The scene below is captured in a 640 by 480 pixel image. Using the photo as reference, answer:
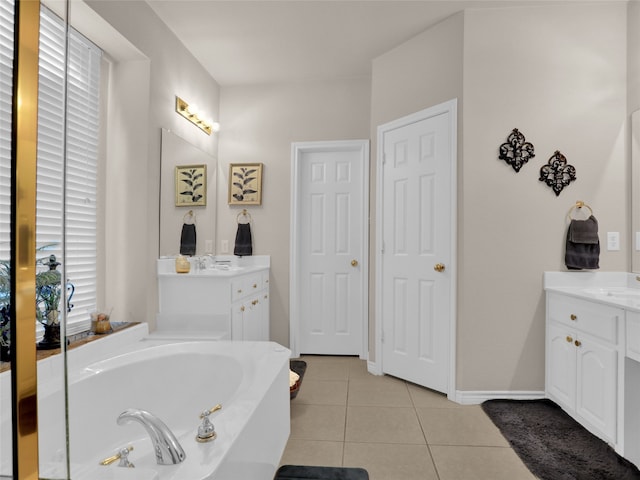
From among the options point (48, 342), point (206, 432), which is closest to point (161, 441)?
point (206, 432)

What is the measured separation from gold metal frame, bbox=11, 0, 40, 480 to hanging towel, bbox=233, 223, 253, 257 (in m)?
3.46

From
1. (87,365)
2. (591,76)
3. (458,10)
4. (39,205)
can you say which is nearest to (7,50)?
(39,205)

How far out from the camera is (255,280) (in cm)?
328

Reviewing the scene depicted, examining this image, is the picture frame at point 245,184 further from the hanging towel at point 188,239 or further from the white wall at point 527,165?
the white wall at point 527,165

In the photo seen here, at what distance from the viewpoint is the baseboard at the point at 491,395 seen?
8.34ft

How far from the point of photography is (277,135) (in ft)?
12.3

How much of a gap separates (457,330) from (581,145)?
1.45 metres

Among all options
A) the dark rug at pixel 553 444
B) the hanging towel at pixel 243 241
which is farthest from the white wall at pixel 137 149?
the dark rug at pixel 553 444

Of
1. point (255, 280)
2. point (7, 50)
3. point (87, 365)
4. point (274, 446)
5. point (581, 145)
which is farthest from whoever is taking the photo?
point (255, 280)

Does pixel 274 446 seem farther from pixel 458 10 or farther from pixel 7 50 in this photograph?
pixel 458 10

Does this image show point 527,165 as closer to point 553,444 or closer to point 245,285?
point 553,444

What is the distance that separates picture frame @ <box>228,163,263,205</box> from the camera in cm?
374

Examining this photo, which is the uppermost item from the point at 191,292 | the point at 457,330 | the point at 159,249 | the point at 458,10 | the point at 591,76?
the point at 458,10

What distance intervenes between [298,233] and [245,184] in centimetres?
70
